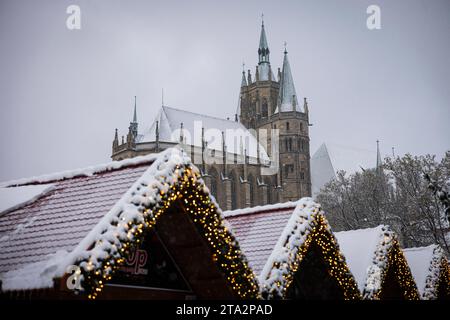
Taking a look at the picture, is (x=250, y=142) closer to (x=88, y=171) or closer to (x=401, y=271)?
(x=401, y=271)

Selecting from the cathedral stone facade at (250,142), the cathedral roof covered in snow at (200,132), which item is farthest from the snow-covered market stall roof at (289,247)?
the cathedral roof covered in snow at (200,132)

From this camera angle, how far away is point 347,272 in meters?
8.71

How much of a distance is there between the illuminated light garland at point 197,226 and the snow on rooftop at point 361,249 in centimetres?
349

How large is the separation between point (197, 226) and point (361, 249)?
4961 millimetres

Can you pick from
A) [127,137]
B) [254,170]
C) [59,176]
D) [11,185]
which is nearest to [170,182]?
[59,176]

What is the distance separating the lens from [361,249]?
1042cm

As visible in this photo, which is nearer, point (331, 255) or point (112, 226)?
point (112, 226)

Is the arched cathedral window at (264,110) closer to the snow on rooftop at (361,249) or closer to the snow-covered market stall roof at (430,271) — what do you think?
the snow-covered market stall roof at (430,271)

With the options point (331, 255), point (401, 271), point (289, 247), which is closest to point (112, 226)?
point (289, 247)

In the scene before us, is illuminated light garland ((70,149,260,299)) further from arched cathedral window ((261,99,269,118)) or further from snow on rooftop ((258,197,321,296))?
arched cathedral window ((261,99,269,118))

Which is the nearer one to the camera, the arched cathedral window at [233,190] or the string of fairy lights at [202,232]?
the string of fairy lights at [202,232]

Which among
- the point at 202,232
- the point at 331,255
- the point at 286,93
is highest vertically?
the point at 286,93

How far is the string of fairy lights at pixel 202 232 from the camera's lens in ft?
16.4

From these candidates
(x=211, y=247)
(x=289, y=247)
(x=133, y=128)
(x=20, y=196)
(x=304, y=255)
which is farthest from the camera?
(x=133, y=128)
